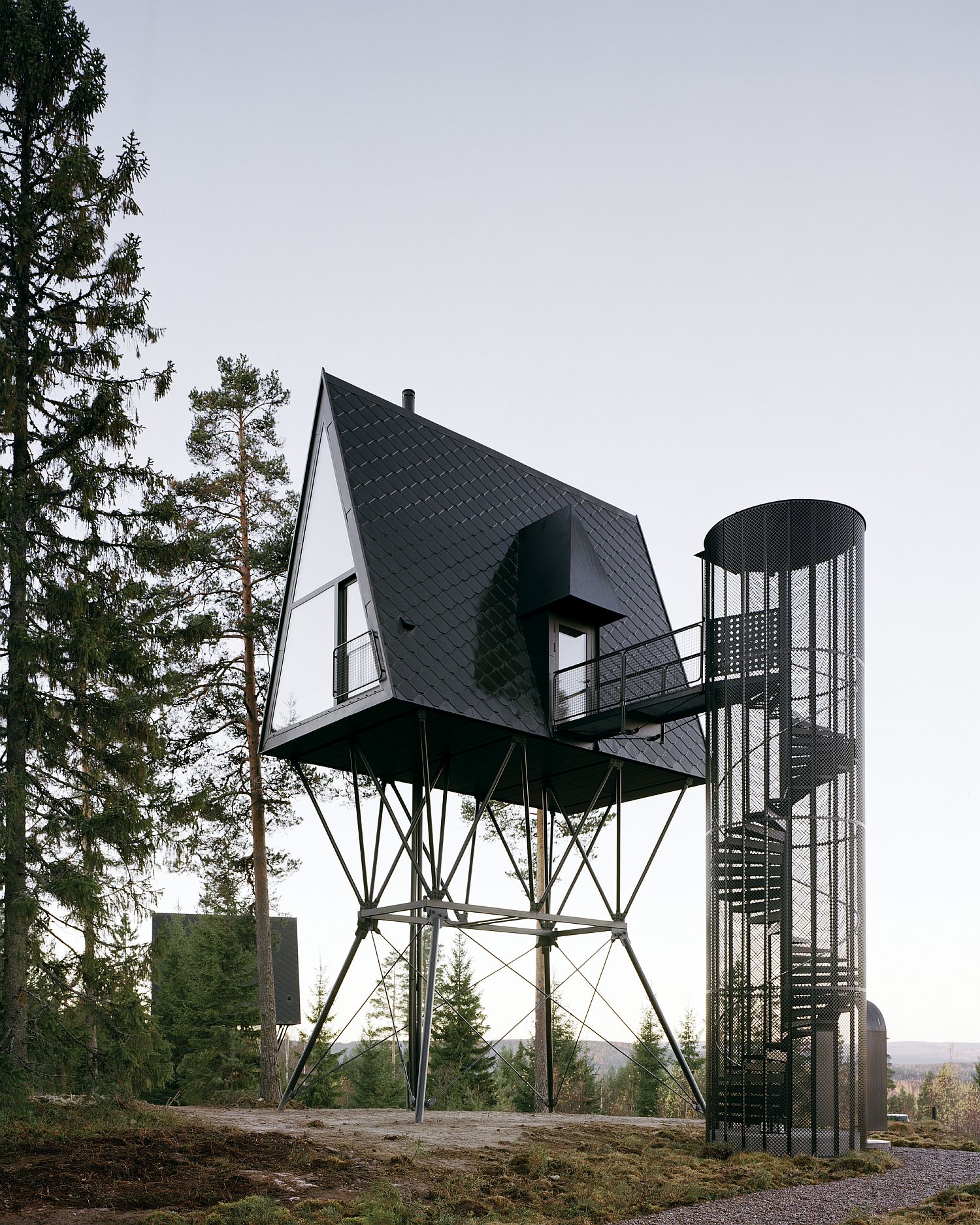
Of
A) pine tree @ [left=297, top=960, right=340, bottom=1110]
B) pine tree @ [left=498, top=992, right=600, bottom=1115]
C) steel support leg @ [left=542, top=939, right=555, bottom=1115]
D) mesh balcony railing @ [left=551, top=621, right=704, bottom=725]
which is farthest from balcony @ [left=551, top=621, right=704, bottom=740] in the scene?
pine tree @ [left=498, top=992, right=600, bottom=1115]

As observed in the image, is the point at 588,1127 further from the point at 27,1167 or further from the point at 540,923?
the point at 27,1167

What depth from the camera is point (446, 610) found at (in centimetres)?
1562

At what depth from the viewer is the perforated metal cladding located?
14922 millimetres

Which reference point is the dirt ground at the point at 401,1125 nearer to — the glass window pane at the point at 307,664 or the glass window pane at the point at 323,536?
the glass window pane at the point at 307,664

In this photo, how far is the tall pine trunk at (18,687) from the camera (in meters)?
11.7

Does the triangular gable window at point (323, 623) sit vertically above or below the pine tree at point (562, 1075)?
above

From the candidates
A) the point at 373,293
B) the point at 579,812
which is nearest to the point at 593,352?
the point at 373,293

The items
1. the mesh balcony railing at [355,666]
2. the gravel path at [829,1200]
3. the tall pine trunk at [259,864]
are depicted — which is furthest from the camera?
the tall pine trunk at [259,864]

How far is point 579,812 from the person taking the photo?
72.7ft

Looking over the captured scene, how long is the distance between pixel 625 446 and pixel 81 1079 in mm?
16995

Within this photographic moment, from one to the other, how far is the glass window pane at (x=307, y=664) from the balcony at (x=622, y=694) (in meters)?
3.29

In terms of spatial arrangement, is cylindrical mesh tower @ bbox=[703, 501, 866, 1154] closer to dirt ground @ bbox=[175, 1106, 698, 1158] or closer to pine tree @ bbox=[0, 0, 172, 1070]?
dirt ground @ bbox=[175, 1106, 698, 1158]

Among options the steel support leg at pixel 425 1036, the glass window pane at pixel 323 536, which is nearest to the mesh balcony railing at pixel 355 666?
the glass window pane at pixel 323 536

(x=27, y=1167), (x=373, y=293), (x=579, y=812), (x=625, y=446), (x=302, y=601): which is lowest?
(x=27, y=1167)
